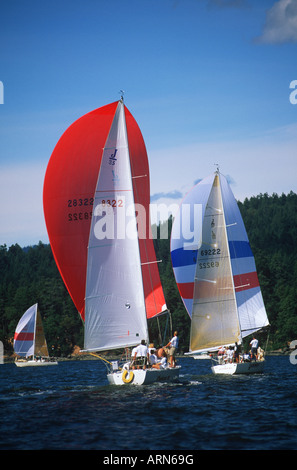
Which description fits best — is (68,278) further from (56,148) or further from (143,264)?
(56,148)

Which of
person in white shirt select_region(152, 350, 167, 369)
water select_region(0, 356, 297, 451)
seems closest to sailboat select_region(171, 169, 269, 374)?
water select_region(0, 356, 297, 451)

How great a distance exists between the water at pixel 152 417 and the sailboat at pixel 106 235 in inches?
91.1

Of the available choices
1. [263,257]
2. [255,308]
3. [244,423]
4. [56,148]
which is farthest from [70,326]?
[244,423]

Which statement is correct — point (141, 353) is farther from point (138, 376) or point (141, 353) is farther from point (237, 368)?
point (237, 368)

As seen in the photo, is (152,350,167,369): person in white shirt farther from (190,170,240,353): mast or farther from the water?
(190,170,240,353): mast

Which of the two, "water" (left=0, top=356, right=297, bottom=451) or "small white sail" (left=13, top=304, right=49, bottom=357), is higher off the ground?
"water" (left=0, top=356, right=297, bottom=451)

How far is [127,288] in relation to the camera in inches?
1106

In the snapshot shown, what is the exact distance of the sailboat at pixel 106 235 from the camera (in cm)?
2772

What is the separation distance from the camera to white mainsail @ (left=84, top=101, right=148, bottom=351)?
27.7 m

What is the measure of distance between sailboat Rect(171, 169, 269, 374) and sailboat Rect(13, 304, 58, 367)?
38.1 metres

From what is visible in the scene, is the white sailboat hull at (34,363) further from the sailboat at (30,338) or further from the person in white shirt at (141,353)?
the person in white shirt at (141,353)

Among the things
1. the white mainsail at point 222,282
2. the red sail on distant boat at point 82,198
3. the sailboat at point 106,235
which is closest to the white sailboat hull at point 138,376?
the sailboat at point 106,235

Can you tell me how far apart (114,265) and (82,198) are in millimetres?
4220
